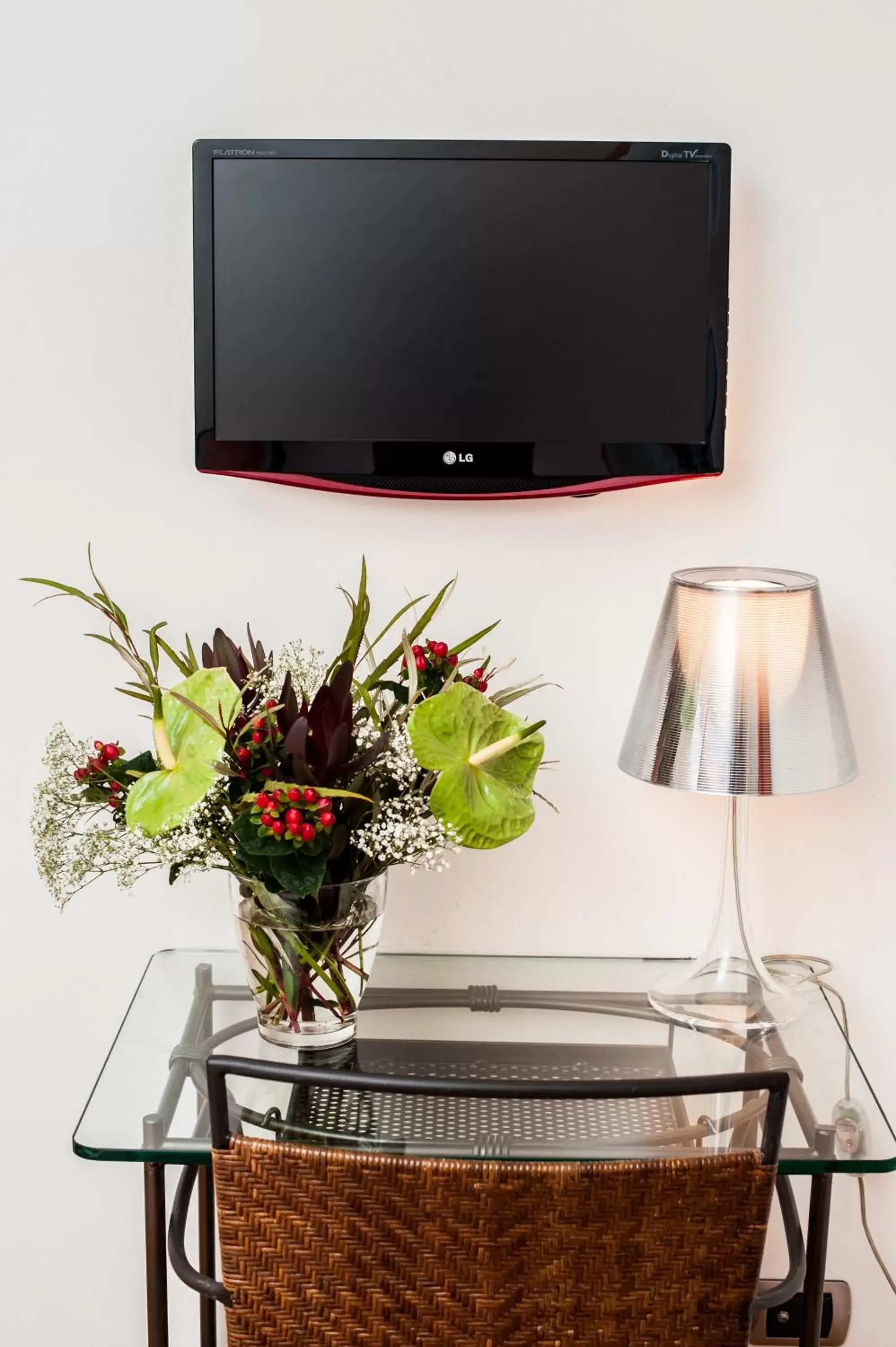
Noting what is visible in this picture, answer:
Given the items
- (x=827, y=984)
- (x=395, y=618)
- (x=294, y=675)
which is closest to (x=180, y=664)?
(x=294, y=675)

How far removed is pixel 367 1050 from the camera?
151 centimetres

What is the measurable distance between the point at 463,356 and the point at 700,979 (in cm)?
81

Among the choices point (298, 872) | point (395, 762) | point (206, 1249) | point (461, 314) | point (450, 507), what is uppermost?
point (461, 314)

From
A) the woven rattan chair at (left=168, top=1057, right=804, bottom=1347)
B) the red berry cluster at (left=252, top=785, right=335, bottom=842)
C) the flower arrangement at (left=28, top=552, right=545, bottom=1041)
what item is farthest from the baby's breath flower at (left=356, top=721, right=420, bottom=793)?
the woven rattan chair at (left=168, top=1057, right=804, bottom=1347)

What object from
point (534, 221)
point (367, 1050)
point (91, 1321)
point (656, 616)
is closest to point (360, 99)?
point (534, 221)

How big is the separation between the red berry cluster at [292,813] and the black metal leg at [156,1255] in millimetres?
376

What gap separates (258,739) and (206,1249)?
76 centimetres

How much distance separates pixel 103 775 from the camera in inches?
55.6

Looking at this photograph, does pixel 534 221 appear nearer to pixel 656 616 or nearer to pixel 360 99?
pixel 360 99

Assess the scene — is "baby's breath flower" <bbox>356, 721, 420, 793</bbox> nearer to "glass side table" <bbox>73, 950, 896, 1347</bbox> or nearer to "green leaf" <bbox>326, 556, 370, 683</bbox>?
"green leaf" <bbox>326, 556, 370, 683</bbox>

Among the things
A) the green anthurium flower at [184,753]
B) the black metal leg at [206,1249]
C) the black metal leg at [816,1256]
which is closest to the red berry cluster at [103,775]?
the green anthurium flower at [184,753]

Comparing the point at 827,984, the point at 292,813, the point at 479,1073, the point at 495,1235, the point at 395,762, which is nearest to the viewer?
the point at 495,1235

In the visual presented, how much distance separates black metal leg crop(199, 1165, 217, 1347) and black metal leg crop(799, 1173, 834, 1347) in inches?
27.6

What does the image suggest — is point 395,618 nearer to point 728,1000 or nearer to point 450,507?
point 450,507
